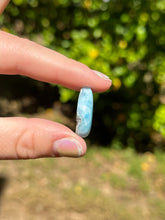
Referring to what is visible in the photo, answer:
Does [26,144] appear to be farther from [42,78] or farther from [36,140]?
[42,78]

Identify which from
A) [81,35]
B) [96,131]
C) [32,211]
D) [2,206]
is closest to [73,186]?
[32,211]

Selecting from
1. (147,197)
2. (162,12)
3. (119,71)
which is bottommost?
(147,197)

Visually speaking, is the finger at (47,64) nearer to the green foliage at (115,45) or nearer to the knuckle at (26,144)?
the knuckle at (26,144)

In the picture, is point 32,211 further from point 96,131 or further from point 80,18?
point 80,18

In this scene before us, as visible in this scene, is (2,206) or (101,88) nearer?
(101,88)

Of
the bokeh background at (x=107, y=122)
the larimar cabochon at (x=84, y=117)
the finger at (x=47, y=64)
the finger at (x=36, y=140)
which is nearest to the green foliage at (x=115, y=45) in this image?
the bokeh background at (x=107, y=122)

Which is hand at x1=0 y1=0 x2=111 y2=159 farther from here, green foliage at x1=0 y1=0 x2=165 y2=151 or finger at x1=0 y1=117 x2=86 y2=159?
green foliage at x1=0 y1=0 x2=165 y2=151

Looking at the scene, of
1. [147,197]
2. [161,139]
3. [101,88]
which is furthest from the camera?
[161,139]

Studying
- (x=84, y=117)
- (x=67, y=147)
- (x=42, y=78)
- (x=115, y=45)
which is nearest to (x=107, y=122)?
(x=115, y=45)
